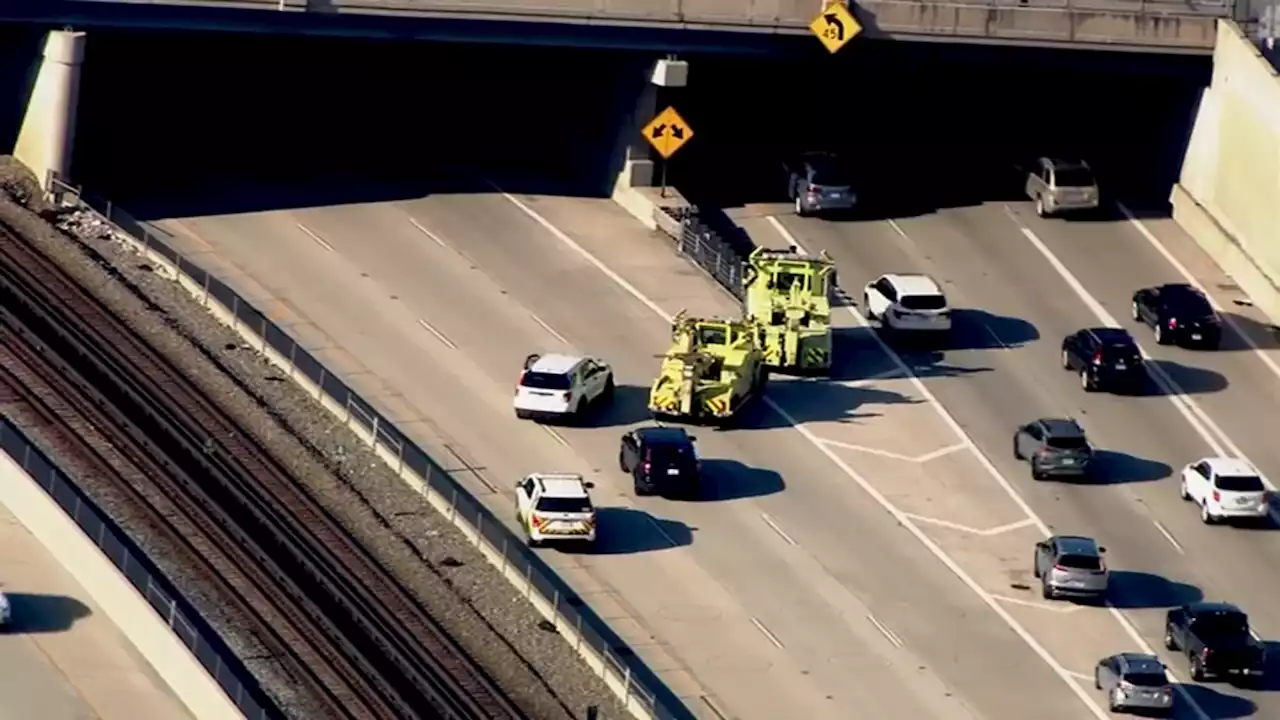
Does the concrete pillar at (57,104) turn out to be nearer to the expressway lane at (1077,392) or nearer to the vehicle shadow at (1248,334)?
the expressway lane at (1077,392)

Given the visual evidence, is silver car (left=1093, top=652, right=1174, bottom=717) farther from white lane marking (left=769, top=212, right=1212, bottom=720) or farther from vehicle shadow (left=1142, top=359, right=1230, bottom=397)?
vehicle shadow (left=1142, top=359, right=1230, bottom=397)

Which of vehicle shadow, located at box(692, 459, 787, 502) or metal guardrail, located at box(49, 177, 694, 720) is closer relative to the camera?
metal guardrail, located at box(49, 177, 694, 720)

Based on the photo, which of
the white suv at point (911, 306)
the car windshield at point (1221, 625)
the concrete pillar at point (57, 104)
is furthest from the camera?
the concrete pillar at point (57, 104)

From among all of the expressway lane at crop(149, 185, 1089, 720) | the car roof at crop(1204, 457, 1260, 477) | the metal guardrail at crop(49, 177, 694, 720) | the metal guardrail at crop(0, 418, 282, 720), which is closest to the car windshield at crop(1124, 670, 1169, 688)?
the expressway lane at crop(149, 185, 1089, 720)

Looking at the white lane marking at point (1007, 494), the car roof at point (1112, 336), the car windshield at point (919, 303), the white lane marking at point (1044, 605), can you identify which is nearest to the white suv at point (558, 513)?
the white lane marking at point (1007, 494)

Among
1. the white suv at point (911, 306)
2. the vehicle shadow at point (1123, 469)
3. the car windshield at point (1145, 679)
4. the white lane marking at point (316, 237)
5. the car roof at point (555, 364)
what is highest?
the white suv at point (911, 306)

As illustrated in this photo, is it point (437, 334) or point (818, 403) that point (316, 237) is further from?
point (818, 403)
